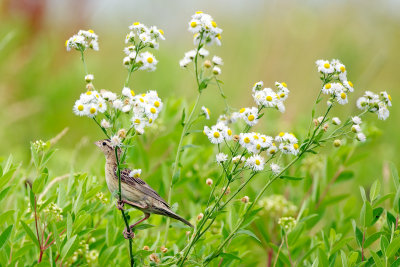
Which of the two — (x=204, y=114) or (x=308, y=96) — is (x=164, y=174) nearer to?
(x=204, y=114)

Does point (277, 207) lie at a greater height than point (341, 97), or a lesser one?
greater

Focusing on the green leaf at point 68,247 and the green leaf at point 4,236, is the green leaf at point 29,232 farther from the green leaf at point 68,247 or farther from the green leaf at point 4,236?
the green leaf at point 68,247

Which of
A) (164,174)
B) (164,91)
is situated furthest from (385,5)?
(164,174)

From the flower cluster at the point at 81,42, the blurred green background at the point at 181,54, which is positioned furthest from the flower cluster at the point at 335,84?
the blurred green background at the point at 181,54

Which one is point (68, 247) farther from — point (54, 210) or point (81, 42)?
point (81, 42)

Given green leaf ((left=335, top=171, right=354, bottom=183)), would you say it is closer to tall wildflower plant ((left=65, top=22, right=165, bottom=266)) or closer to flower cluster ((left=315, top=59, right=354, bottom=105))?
flower cluster ((left=315, top=59, right=354, bottom=105))

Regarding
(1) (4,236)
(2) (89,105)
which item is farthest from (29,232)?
(2) (89,105)

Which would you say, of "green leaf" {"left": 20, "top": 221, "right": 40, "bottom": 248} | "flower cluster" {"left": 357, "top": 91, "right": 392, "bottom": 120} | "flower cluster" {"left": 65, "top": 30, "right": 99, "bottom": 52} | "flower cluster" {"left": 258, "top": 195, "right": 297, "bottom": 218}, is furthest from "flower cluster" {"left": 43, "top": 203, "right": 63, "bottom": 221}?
"flower cluster" {"left": 258, "top": 195, "right": 297, "bottom": 218}
